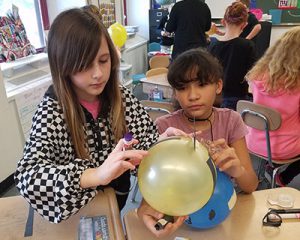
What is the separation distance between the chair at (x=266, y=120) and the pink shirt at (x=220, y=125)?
0.60 metres

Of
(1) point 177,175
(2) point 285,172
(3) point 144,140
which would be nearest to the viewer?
(1) point 177,175

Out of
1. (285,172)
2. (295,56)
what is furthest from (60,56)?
(285,172)

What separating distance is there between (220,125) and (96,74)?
0.55 m

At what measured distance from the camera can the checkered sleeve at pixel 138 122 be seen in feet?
3.31

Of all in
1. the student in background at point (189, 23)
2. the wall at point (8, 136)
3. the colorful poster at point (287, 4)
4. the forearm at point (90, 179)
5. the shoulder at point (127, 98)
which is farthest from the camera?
the colorful poster at point (287, 4)

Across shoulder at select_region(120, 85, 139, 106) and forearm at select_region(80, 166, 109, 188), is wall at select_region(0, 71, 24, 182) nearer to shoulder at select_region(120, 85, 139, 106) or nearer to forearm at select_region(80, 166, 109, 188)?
shoulder at select_region(120, 85, 139, 106)

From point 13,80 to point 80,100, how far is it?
6.09ft

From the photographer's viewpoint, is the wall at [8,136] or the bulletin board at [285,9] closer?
the wall at [8,136]

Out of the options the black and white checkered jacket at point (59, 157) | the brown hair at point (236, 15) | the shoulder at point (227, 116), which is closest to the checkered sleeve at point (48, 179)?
the black and white checkered jacket at point (59, 157)

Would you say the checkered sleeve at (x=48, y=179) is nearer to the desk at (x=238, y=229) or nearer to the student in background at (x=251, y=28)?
the desk at (x=238, y=229)

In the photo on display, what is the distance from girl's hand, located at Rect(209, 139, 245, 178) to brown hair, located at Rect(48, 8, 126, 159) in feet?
1.30

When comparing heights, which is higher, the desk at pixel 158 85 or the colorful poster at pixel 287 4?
the colorful poster at pixel 287 4

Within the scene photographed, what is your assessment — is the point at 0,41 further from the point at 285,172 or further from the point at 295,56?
the point at 285,172

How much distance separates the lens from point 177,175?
57 cm
